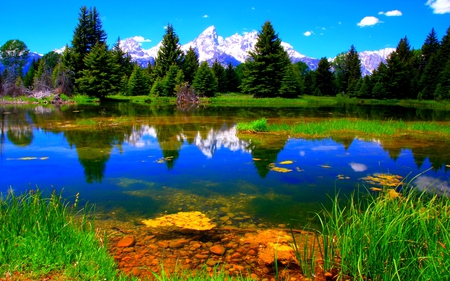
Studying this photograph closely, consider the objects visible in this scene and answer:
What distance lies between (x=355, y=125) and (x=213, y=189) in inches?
376

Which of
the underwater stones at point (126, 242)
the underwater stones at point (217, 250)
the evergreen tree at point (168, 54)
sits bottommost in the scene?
the underwater stones at point (217, 250)

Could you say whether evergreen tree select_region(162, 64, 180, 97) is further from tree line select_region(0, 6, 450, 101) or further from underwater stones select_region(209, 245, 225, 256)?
underwater stones select_region(209, 245, 225, 256)

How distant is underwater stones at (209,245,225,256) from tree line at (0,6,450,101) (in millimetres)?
33733

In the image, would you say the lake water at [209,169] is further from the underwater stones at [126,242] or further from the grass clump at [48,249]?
the grass clump at [48,249]

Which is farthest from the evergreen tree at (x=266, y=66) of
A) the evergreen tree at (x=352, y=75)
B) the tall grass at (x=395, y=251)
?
the tall grass at (x=395, y=251)

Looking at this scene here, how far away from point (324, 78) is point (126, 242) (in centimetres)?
5305

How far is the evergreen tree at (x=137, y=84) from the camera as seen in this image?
43.3 metres

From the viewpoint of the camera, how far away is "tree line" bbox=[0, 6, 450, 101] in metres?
35.6

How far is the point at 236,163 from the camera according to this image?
794 centimetres

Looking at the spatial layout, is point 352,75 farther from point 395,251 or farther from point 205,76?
point 395,251

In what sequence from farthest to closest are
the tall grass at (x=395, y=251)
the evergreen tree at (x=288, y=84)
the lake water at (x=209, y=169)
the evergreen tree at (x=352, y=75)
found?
1. the evergreen tree at (x=352, y=75)
2. the evergreen tree at (x=288, y=84)
3. the lake water at (x=209, y=169)
4. the tall grass at (x=395, y=251)

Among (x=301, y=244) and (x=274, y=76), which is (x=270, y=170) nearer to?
(x=301, y=244)

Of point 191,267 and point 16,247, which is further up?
point 16,247

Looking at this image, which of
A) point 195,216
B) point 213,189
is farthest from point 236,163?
point 195,216
